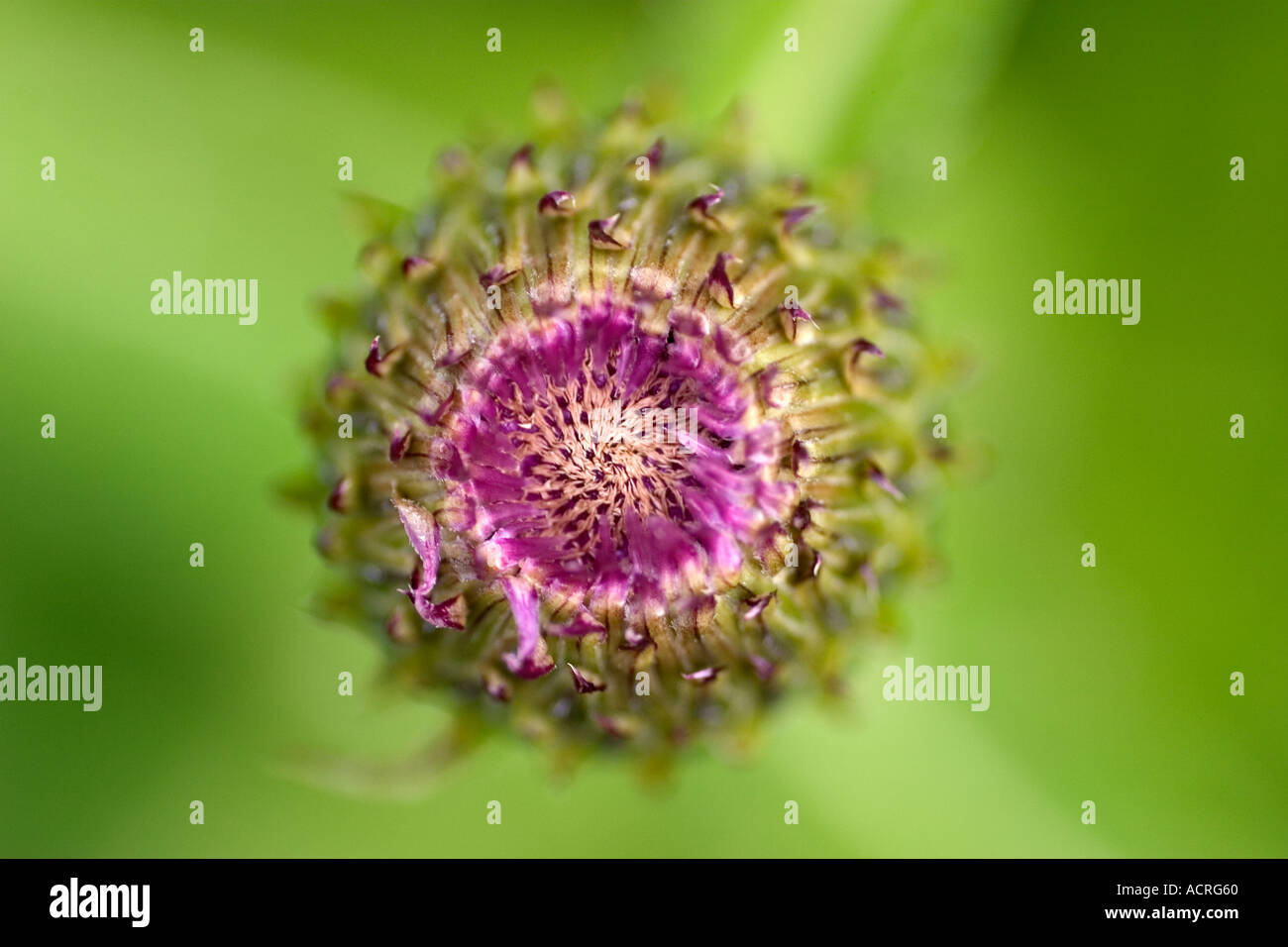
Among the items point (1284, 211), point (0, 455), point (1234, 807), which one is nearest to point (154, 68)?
point (0, 455)

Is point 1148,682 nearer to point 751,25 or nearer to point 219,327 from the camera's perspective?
point 751,25

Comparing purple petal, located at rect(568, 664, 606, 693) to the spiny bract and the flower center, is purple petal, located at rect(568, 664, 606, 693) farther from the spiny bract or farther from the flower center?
the flower center

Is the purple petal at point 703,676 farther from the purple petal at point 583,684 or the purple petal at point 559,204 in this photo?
the purple petal at point 559,204

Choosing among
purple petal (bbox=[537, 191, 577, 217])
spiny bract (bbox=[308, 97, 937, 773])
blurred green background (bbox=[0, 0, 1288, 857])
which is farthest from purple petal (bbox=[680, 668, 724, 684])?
purple petal (bbox=[537, 191, 577, 217])

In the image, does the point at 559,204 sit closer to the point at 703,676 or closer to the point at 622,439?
the point at 622,439

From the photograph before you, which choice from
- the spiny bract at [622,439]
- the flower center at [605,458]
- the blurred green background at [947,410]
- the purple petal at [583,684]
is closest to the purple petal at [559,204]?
the spiny bract at [622,439]
